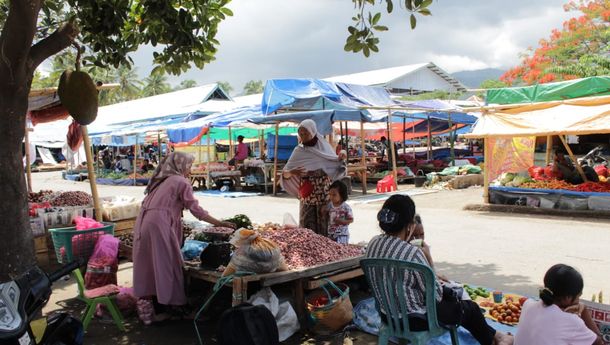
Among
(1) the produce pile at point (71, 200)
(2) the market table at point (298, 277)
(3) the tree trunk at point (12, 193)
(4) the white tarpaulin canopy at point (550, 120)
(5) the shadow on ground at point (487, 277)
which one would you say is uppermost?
(4) the white tarpaulin canopy at point (550, 120)

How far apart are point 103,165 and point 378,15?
28.4 meters

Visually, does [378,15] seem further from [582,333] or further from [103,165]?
[103,165]

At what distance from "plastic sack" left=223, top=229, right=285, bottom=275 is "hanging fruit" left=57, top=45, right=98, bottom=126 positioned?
2045 millimetres

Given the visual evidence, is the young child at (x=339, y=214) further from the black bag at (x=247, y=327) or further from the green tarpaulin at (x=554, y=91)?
the green tarpaulin at (x=554, y=91)

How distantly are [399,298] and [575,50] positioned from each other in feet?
75.0

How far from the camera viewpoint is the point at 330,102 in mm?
16000

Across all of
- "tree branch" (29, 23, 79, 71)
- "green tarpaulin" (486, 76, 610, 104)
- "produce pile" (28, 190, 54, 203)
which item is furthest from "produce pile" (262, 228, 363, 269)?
"green tarpaulin" (486, 76, 610, 104)

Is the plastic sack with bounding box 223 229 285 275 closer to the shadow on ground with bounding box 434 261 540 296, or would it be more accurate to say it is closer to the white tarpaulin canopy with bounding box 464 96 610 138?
the shadow on ground with bounding box 434 261 540 296

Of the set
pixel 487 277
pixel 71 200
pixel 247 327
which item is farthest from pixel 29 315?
pixel 71 200

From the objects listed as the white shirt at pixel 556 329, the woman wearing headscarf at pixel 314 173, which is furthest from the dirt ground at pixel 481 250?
the woman wearing headscarf at pixel 314 173

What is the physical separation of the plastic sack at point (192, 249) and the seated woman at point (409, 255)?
2486mm

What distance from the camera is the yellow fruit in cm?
512

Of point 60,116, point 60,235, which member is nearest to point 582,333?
point 60,235

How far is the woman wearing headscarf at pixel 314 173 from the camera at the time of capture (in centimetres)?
664
